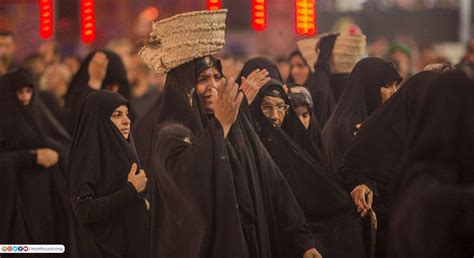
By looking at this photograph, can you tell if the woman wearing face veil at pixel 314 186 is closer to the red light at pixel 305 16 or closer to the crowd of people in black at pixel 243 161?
the crowd of people in black at pixel 243 161

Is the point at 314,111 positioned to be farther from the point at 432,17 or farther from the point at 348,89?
the point at 432,17

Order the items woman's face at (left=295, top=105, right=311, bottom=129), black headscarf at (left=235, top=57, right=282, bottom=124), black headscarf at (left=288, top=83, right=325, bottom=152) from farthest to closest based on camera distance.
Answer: black headscarf at (left=235, top=57, right=282, bottom=124) → woman's face at (left=295, top=105, right=311, bottom=129) → black headscarf at (left=288, top=83, right=325, bottom=152)

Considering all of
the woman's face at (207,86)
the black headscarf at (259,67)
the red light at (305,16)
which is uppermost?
the red light at (305,16)

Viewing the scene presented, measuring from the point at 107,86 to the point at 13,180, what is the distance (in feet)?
2.55

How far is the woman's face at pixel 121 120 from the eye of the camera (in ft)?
21.7

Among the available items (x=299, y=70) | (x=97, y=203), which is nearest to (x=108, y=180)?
(x=97, y=203)

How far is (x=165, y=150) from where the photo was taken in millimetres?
5801

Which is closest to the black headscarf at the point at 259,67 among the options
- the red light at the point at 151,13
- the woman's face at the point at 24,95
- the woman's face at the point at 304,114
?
the woman's face at the point at 304,114

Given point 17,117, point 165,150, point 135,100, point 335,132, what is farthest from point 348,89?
point 135,100

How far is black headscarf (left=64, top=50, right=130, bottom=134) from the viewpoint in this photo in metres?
7.62

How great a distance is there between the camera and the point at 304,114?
686 cm

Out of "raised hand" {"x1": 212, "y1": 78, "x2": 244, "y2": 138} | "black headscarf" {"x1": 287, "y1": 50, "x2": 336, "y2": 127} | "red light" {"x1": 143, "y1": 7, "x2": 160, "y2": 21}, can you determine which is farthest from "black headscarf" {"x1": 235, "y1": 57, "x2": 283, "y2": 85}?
"red light" {"x1": 143, "y1": 7, "x2": 160, "y2": 21}

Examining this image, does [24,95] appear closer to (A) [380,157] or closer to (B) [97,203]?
(B) [97,203]

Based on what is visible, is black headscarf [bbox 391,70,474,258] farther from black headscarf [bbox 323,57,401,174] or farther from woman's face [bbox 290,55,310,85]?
woman's face [bbox 290,55,310,85]
